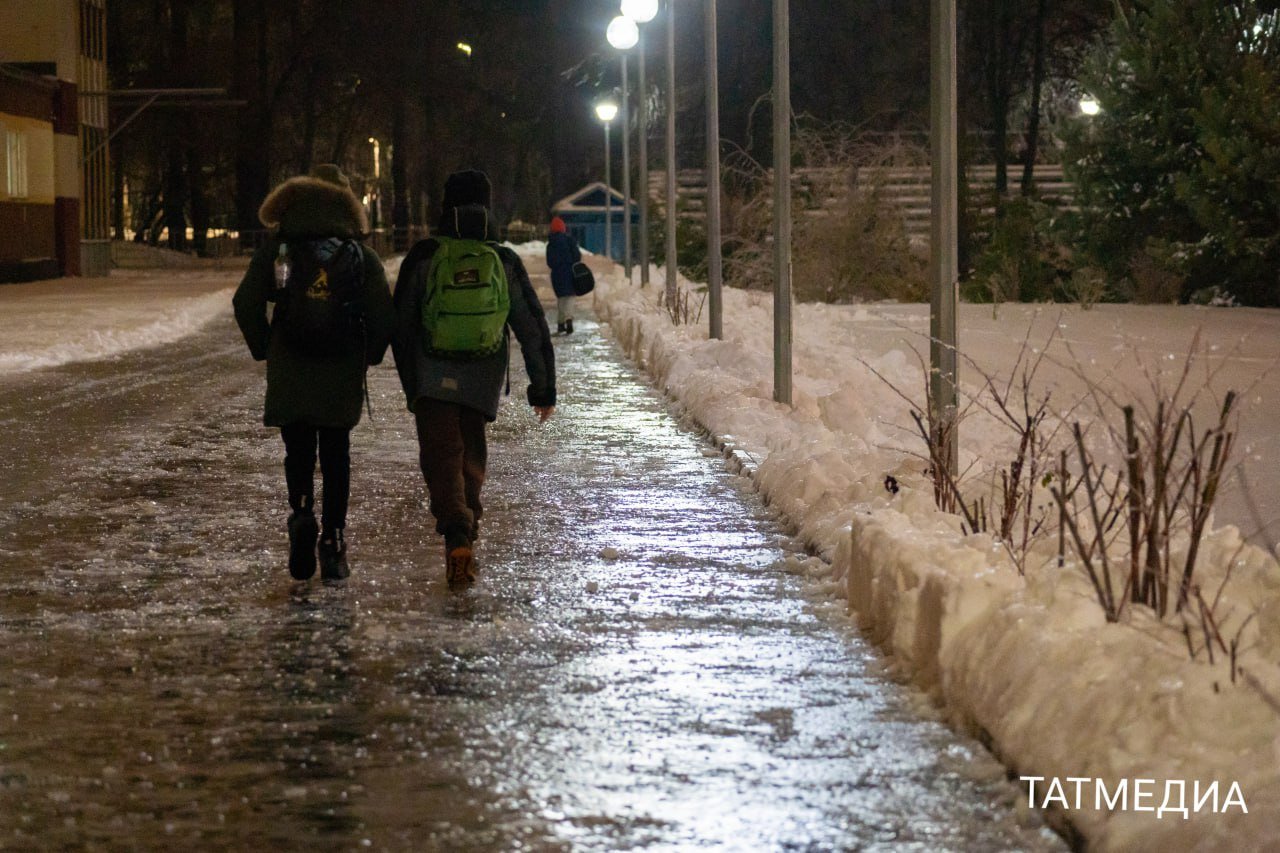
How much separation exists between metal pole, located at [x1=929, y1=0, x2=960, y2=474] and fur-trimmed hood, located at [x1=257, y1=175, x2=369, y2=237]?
10.4 ft

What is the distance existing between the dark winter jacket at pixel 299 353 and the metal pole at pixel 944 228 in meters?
3.07

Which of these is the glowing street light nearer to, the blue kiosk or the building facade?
the building facade

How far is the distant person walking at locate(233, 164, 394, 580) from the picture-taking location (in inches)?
332

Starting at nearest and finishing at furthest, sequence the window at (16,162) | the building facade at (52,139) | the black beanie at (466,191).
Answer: the black beanie at (466,191), the window at (16,162), the building facade at (52,139)

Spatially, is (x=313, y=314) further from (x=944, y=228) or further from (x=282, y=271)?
(x=944, y=228)

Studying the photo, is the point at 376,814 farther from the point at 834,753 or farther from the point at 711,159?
the point at 711,159

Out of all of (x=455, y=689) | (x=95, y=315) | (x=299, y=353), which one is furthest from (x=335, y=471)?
(x=95, y=315)

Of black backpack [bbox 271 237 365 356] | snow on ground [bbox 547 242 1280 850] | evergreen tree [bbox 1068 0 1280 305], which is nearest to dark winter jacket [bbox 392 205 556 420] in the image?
black backpack [bbox 271 237 365 356]

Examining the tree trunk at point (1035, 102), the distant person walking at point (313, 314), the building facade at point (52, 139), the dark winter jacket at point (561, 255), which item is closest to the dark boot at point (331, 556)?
the distant person walking at point (313, 314)

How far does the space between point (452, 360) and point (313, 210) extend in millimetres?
866

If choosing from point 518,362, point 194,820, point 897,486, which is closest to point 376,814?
point 194,820

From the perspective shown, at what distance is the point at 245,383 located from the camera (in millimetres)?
20594

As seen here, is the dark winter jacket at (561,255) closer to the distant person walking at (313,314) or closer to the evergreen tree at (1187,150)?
the evergreen tree at (1187,150)

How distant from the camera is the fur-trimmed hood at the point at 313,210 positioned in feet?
28.0
